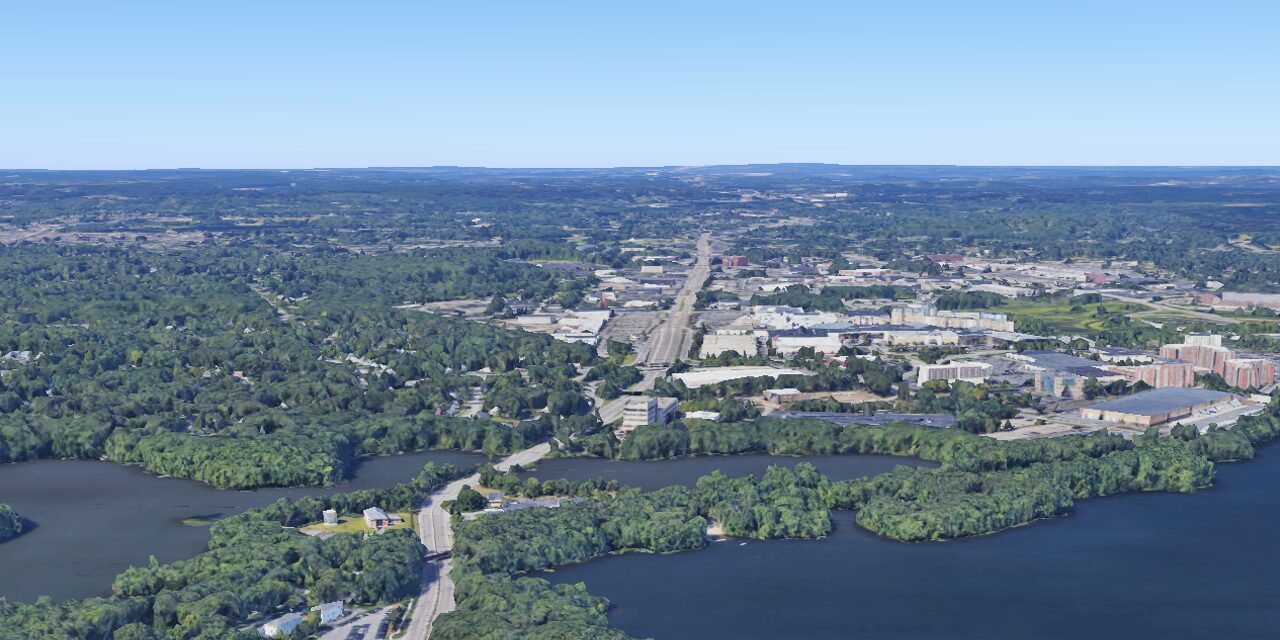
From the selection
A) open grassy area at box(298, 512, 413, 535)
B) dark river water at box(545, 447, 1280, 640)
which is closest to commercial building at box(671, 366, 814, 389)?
dark river water at box(545, 447, 1280, 640)

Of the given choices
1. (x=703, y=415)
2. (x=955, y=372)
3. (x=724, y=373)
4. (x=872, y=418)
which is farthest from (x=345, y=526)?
(x=955, y=372)

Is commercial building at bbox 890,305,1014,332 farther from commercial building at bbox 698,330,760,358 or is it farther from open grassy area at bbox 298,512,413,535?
open grassy area at bbox 298,512,413,535

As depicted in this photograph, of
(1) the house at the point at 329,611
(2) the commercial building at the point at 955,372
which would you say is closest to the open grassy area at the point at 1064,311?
(2) the commercial building at the point at 955,372

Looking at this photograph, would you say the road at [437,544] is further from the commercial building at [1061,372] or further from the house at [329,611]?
the commercial building at [1061,372]

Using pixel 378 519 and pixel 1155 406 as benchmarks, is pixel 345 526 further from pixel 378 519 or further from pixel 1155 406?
pixel 1155 406

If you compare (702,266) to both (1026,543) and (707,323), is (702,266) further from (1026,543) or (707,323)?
(1026,543)
